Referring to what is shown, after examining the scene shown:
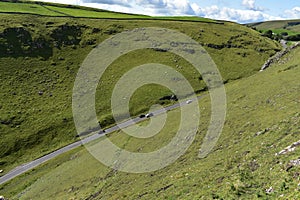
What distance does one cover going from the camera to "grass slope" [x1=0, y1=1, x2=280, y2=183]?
266 feet

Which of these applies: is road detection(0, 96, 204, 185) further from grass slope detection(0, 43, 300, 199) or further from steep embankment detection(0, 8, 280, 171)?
grass slope detection(0, 43, 300, 199)

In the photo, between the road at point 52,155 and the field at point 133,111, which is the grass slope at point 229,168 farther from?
the road at point 52,155

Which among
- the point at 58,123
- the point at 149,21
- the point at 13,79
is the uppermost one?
the point at 149,21

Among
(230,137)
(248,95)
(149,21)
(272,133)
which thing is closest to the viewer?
(272,133)

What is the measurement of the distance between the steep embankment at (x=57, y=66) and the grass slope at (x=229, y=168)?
23916 millimetres

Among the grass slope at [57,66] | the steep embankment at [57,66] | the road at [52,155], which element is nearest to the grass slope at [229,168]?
the road at [52,155]

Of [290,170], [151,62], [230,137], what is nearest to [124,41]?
[151,62]

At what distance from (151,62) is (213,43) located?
3849cm

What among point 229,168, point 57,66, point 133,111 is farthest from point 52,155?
point 229,168

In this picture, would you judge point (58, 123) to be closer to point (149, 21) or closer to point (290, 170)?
point (290, 170)

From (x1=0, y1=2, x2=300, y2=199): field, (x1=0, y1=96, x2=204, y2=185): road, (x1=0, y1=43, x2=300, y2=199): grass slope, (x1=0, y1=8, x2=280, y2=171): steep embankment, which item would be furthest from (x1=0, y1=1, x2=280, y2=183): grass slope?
(x1=0, y1=43, x2=300, y2=199): grass slope

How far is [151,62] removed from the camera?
11806 cm

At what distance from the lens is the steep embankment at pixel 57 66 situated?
81188 mm

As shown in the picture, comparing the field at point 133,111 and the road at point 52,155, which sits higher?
the field at point 133,111
